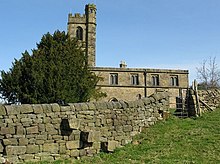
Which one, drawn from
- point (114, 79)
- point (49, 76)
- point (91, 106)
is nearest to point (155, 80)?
point (114, 79)

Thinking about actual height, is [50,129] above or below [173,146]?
above

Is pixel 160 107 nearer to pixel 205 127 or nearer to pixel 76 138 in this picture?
pixel 205 127

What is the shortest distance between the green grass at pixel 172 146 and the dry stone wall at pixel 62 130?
0.53 m

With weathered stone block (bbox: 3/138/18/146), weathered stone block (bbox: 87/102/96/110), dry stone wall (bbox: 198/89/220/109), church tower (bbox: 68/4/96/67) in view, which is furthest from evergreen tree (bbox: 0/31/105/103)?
church tower (bbox: 68/4/96/67)

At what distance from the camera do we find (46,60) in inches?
1145

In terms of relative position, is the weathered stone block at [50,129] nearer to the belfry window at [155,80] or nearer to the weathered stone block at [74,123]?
the weathered stone block at [74,123]

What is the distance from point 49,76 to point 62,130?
17644mm

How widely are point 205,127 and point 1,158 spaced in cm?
908

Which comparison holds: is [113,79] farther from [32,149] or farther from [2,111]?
[2,111]

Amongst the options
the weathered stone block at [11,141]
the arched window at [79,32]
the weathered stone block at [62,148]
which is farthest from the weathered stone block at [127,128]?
the arched window at [79,32]

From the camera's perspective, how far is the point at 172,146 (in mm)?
11273

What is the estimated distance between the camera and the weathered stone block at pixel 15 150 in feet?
31.3

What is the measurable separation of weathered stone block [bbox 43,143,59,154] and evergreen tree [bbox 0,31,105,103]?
52.8 feet

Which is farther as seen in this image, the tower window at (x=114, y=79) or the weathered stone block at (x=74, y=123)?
the tower window at (x=114, y=79)
